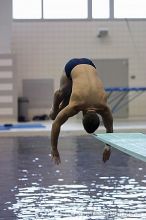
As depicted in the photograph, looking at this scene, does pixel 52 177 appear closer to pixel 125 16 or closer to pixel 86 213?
pixel 86 213

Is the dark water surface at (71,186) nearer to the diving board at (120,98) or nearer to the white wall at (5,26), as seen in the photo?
the diving board at (120,98)

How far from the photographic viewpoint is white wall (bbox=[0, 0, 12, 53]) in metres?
15.9

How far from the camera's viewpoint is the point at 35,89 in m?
17.2

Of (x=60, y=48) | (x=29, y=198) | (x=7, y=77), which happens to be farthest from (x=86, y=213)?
(x=60, y=48)

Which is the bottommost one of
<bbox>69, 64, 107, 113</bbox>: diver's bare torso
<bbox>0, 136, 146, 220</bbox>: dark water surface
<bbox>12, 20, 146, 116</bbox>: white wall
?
<bbox>0, 136, 146, 220</bbox>: dark water surface

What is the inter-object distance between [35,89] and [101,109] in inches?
484

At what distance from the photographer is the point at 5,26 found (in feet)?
52.1

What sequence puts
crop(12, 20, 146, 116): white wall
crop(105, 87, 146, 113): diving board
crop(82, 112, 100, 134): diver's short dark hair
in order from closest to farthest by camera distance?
crop(82, 112, 100, 134): diver's short dark hair < crop(105, 87, 146, 113): diving board < crop(12, 20, 146, 116): white wall

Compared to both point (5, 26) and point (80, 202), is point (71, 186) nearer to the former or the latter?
point (80, 202)

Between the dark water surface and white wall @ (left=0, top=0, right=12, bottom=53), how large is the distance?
22.3ft

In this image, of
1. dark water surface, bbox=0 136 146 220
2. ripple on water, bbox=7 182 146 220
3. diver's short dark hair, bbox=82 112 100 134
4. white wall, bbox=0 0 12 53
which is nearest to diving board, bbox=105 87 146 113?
white wall, bbox=0 0 12 53

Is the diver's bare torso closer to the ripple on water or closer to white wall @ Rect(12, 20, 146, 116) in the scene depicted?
the ripple on water

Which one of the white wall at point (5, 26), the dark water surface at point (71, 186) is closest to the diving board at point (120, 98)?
the white wall at point (5, 26)

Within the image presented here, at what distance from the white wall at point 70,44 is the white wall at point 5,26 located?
39.5 inches
